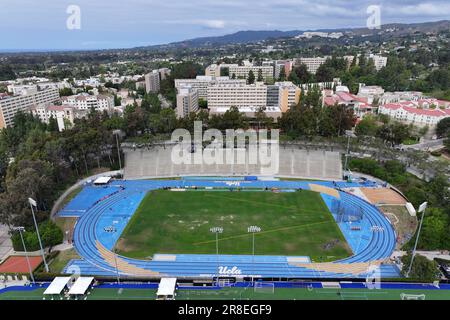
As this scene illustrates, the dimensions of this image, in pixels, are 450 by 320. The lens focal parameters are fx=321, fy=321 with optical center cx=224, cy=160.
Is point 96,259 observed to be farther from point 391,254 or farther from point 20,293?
point 391,254

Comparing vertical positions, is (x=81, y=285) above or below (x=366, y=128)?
below

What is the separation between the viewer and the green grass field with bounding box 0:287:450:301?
60.4ft

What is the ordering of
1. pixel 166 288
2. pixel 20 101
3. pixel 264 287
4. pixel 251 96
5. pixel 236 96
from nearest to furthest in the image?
pixel 166 288 → pixel 264 287 → pixel 20 101 → pixel 236 96 → pixel 251 96

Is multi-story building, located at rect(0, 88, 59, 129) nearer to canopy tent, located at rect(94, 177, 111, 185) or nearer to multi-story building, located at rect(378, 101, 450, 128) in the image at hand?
canopy tent, located at rect(94, 177, 111, 185)

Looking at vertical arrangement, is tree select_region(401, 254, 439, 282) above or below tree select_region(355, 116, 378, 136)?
below

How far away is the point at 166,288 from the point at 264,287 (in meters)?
5.83

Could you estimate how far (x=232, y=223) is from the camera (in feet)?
88.7

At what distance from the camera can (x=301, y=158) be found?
128 ft

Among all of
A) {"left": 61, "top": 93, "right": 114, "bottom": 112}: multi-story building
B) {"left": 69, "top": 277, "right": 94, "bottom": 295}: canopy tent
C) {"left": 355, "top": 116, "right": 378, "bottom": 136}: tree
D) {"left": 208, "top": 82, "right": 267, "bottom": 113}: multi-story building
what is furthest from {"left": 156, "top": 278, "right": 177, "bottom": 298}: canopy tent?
{"left": 61, "top": 93, "right": 114, "bottom": 112}: multi-story building

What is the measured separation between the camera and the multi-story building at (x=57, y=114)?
49.2 metres

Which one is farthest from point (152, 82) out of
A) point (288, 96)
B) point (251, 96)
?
point (288, 96)

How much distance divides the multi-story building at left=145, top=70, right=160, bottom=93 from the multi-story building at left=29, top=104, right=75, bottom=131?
91.5 ft

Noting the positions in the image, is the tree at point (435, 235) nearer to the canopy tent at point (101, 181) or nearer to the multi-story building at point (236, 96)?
the canopy tent at point (101, 181)

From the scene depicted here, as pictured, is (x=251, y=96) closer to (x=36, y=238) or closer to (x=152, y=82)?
(x=152, y=82)
